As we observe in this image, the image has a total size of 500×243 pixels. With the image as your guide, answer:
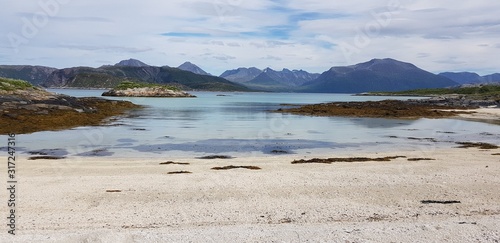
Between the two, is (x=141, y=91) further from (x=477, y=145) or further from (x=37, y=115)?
(x=477, y=145)

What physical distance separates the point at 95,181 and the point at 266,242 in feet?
27.1

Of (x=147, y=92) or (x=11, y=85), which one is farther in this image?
(x=147, y=92)

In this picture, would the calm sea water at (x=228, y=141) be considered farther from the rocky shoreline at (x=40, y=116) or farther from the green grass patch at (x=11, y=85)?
the green grass patch at (x=11, y=85)

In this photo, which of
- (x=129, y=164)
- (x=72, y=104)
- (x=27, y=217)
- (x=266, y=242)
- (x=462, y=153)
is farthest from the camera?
(x=72, y=104)

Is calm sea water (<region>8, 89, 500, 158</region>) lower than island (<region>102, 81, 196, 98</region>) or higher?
lower

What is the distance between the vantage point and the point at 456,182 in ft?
47.1

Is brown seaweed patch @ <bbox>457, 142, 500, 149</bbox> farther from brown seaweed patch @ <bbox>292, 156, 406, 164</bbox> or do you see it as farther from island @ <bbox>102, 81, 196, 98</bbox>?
island @ <bbox>102, 81, 196, 98</bbox>

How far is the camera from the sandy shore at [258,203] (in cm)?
896

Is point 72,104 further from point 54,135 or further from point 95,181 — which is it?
point 95,181

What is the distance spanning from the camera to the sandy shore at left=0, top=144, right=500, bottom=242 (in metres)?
8.96

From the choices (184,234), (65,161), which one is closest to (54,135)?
(65,161)

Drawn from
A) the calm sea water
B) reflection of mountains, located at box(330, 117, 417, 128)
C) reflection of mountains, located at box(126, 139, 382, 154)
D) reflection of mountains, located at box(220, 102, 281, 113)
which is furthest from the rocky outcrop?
reflection of mountains, located at box(126, 139, 382, 154)

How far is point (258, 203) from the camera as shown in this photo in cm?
1172

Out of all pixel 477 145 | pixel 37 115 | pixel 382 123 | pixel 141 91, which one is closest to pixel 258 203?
pixel 477 145
